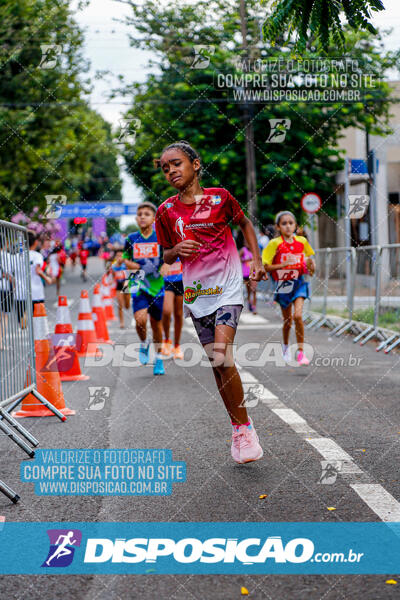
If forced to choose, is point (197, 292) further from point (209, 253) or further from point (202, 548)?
point (202, 548)

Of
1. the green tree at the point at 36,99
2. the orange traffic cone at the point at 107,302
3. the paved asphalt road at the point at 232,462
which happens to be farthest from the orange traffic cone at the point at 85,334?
the green tree at the point at 36,99

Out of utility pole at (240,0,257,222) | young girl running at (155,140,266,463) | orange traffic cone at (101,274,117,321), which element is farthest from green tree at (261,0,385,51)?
utility pole at (240,0,257,222)

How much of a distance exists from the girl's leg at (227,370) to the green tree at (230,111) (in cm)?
1923

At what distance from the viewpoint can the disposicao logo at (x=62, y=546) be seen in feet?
12.1

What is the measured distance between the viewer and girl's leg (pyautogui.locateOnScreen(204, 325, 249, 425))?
17.5 ft

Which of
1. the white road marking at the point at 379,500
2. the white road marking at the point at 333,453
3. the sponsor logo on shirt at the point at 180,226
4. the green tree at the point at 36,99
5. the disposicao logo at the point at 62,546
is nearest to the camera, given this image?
the disposicao logo at the point at 62,546

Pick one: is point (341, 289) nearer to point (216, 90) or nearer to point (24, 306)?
point (24, 306)

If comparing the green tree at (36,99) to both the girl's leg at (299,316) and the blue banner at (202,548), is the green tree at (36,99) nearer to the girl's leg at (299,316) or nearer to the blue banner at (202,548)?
the girl's leg at (299,316)

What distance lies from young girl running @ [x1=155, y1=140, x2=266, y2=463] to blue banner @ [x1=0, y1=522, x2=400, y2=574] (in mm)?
1342

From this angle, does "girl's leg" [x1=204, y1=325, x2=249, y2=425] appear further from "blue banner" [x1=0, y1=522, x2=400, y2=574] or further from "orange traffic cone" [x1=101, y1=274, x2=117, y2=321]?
"orange traffic cone" [x1=101, y1=274, x2=117, y2=321]

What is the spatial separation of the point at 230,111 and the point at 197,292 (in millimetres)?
20979

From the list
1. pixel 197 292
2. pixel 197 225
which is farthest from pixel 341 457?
pixel 197 225

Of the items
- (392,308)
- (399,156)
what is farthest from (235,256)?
Result: (399,156)

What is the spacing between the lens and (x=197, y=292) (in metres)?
5.45
